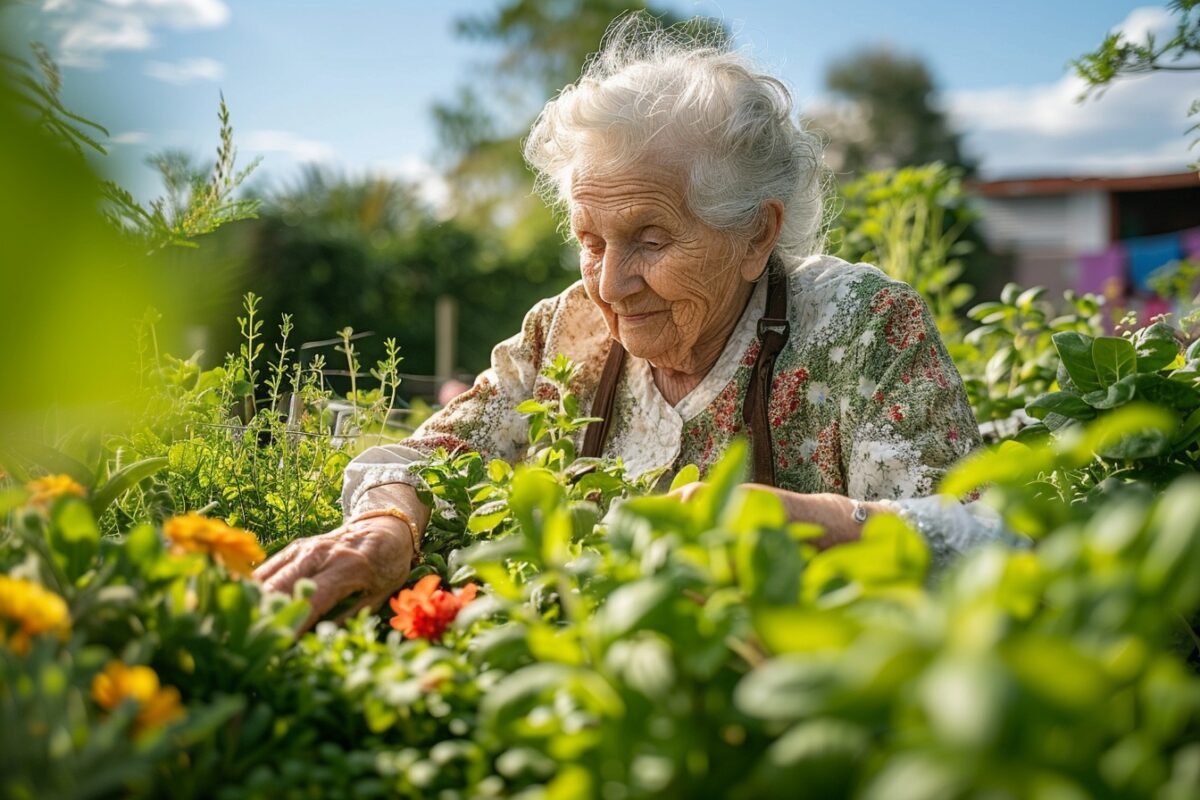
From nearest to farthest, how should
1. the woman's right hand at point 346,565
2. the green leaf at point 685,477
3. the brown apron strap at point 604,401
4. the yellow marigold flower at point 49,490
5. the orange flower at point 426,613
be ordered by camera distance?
the yellow marigold flower at point 49,490
the orange flower at point 426,613
the green leaf at point 685,477
the woman's right hand at point 346,565
the brown apron strap at point 604,401

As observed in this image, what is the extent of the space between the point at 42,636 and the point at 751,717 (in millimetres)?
500

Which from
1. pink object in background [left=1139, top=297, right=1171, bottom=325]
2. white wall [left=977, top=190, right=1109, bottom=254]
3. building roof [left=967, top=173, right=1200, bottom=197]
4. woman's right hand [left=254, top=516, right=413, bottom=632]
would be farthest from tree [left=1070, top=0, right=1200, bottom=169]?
white wall [left=977, top=190, right=1109, bottom=254]

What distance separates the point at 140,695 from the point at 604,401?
160cm

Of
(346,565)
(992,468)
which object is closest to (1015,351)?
(346,565)

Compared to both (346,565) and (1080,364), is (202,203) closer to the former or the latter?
(346,565)

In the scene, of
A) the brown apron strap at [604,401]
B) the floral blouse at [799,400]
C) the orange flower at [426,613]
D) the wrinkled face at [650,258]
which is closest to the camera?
the orange flower at [426,613]

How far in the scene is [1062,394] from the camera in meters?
1.45

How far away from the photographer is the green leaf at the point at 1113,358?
144 centimetres

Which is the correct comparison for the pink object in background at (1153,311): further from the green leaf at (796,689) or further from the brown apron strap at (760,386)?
the green leaf at (796,689)

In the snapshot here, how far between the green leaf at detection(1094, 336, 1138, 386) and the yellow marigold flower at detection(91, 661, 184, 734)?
1.24 m

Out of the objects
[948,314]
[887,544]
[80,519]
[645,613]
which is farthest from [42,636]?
[948,314]

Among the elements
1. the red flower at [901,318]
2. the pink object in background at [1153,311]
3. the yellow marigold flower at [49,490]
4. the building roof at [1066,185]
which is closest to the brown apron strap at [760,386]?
the red flower at [901,318]

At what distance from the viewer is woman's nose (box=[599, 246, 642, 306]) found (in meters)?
2.05

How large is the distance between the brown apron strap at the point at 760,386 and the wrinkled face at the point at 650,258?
0.10 meters
